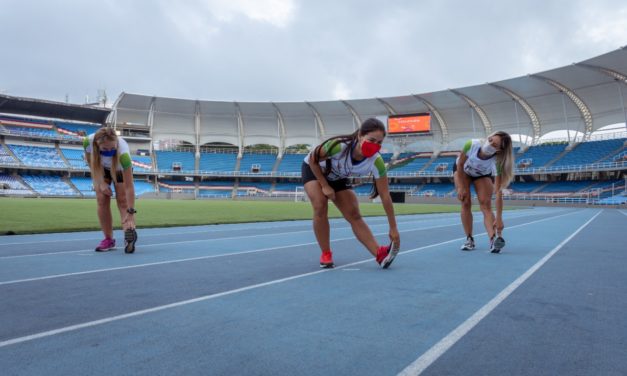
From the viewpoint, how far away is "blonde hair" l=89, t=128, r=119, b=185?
571cm

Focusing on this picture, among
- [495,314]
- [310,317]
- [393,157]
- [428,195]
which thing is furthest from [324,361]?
[393,157]

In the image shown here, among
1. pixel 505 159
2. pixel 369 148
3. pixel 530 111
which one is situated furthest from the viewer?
pixel 530 111

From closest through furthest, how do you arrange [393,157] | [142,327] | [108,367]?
[108,367] → [142,327] → [393,157]

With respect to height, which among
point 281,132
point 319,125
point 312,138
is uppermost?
point 319,125

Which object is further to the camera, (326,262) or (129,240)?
(129,240)

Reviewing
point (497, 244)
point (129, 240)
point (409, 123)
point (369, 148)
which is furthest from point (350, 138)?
point (409, 123)

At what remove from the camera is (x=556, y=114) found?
52812 mm

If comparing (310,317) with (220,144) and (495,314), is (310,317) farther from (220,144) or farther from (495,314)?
(220,144)

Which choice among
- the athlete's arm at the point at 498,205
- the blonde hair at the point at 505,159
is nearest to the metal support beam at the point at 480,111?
the athlete's arm at the point at 498,205

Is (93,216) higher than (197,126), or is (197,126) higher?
(197,126)

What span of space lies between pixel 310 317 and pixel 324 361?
0.71 metres

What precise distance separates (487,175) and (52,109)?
65811mm

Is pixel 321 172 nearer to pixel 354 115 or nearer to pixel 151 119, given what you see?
pixel 354 115

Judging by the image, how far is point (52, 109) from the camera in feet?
195
